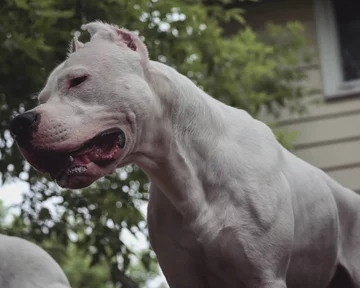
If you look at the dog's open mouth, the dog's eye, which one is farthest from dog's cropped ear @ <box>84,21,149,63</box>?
the dog's open mouth

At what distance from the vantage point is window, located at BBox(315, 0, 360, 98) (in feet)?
32.1

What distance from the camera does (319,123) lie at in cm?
970

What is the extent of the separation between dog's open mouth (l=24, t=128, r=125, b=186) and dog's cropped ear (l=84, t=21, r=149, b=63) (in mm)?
384

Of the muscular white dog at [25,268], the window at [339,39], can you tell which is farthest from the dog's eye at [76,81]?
the window at [339,39]

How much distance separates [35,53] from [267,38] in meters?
4.56

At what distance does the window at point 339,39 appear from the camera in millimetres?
9781

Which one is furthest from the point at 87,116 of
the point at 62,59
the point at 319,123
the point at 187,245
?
the point at 319,123

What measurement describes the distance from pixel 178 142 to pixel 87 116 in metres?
0.49

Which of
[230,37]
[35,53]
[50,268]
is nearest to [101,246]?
[35,53]

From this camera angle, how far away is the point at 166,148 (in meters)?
3.84

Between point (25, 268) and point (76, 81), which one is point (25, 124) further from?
point (25, 268)

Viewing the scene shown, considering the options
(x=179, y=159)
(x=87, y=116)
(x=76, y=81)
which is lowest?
(x=179, y=159)

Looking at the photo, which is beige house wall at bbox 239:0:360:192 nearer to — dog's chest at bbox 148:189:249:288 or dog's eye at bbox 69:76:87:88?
dog's chest at bbox 148:189:249:288

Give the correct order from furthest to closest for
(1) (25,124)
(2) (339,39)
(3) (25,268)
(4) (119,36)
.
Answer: (2) (339,39) < (3) (25,268) < (4) (119,36) < (1) (25,124)
